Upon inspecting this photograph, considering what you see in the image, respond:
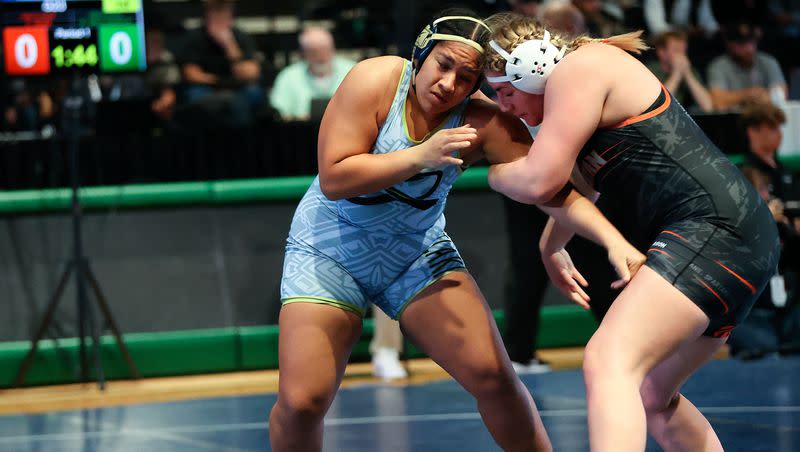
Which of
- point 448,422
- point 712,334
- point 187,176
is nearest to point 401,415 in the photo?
point 448,422

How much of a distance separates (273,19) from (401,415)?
6577mm

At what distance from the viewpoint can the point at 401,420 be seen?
614 cm

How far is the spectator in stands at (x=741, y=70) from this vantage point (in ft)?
31.8

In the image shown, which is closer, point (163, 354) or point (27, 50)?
point (27, 50)

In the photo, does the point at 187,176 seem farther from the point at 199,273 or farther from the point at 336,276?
the point at 336,276

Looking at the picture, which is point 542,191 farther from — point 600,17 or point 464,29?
point 600,17

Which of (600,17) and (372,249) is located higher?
(372,249)

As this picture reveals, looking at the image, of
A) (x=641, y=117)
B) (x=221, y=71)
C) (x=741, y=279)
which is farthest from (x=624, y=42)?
(x=221, y=71)

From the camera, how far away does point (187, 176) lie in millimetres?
7719

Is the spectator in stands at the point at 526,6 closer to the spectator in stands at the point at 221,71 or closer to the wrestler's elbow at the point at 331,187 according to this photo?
the spectator in stands at the point at 221,71

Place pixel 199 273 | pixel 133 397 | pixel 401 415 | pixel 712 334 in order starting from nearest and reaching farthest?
1. pixel 712 334
2. pixel 401 415
3. pixel 133 397
4. pixel 199 273

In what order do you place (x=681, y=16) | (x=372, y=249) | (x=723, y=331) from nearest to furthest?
(x=723, y=331) < (x=372, y=249) < (x=681, y=16)

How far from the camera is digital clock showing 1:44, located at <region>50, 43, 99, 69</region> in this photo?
23.1 feet

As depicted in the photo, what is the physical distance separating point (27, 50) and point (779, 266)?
4729 mm
